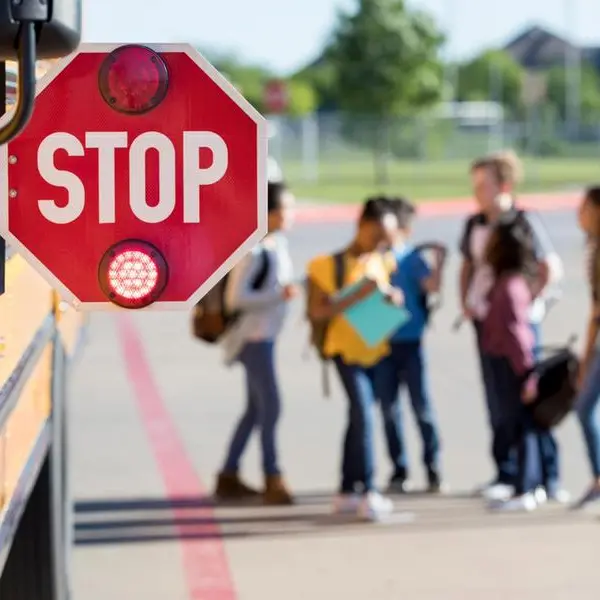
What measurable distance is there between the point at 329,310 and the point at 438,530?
1.13 metres

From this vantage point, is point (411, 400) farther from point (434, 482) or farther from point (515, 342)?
point (515, 342)

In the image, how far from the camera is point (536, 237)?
830 centimetres

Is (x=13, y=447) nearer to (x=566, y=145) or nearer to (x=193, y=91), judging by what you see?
(x=193, y=91)

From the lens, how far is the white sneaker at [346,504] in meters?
8.07

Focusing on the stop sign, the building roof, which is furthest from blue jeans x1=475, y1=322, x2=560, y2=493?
the building roof

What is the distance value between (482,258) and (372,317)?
2.08ft

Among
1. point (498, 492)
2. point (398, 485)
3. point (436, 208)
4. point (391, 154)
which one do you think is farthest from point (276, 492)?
point (391, 154)

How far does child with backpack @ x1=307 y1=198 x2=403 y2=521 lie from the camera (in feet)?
26.5

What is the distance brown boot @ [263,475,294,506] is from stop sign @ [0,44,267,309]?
4.78m

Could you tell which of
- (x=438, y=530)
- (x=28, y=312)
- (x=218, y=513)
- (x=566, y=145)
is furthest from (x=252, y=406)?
(x=566, y=145)

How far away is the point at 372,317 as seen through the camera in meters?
8.14

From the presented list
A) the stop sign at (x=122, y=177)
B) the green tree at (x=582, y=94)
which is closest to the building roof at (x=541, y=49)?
the green tree at (x=582, y=94)

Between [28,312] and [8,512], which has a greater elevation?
[28,312]

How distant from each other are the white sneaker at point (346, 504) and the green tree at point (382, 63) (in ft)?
157
